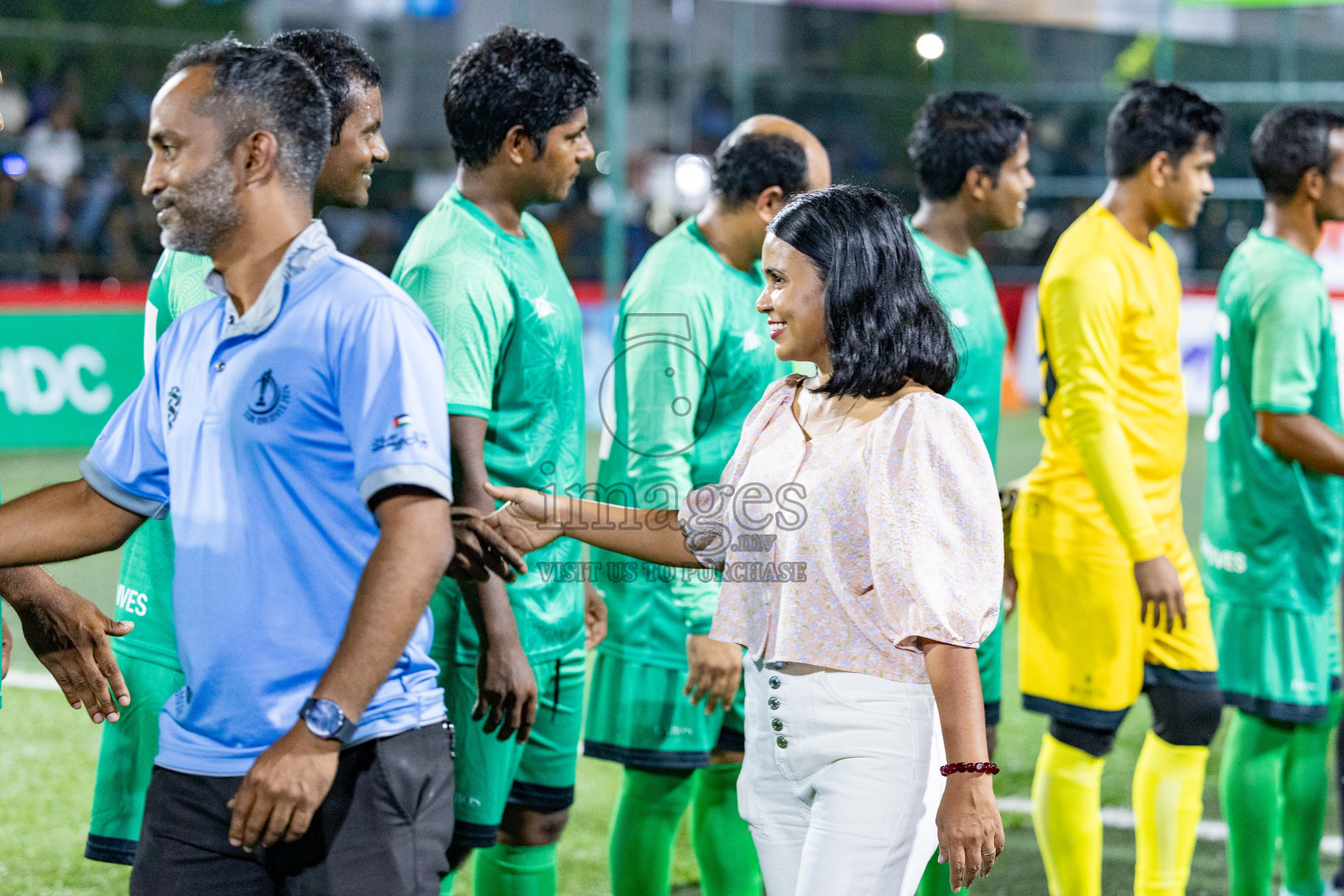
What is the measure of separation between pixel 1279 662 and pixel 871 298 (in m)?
2.46

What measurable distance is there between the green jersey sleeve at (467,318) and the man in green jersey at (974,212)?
1315mm

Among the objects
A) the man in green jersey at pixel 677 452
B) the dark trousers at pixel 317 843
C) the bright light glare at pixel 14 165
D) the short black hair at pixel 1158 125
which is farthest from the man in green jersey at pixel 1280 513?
the bright light glare at pixel 14 165

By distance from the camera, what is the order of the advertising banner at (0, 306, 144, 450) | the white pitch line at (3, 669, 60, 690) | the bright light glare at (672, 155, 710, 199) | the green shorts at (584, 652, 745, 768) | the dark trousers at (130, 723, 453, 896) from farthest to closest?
the bright light glare at (672, 155, 710, 199), the advertising banner at (0, 306, 144, 450), the white pitch line at (3, 669, 60, 690), the green shorts at (584, 652, 745, 768), the dark trousers at (130, 723, 453, 896)

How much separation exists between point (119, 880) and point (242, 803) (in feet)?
9.67

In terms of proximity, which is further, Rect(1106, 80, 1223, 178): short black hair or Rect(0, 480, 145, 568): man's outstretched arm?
Rect(1106, 80, 1223, 178): short black hair

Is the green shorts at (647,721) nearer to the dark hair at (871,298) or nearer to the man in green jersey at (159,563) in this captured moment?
the man in green jersey at (159,563)

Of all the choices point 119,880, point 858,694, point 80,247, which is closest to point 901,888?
point 858,694

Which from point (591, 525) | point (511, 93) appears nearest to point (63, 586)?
point (591, 525)

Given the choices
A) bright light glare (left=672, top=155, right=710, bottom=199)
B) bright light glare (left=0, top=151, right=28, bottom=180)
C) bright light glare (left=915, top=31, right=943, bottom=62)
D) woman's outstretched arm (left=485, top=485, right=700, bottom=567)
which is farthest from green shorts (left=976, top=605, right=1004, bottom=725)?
bright light glare (left=915, top=31, right=943, bottom=62)

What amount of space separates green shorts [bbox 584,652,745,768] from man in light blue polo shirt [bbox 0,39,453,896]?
1.59m

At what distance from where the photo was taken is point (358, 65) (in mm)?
3246

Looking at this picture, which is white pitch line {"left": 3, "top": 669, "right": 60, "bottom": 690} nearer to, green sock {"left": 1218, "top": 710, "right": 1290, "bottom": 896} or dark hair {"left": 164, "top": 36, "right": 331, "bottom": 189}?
green sock {"left": 1218, "top": 710, "right": 1290, "bottom": 896}

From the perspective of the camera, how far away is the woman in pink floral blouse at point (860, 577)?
2400 millimetres

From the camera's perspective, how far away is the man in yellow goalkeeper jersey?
4.07 m
